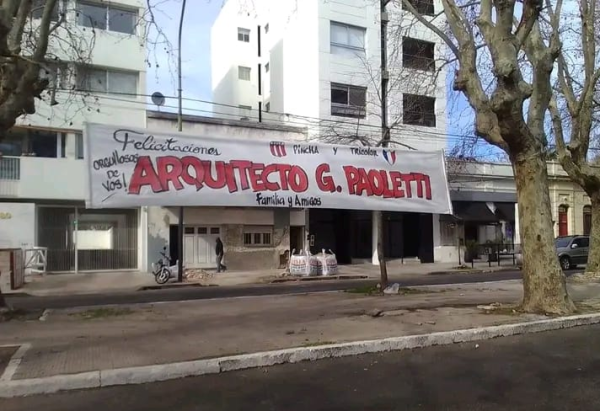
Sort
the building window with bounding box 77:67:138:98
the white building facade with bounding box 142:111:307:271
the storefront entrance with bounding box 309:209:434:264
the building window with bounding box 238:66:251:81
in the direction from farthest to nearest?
1. the building window with bounding box 238:66:251:81
2. the storefront entrance with bounding box 309:209:434:264
3. the white building facade with bounding box 142:111:307:271
4. the building window with bounding box 77:67:138:98

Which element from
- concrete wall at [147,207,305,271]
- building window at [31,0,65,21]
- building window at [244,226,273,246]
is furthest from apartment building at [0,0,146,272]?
building window at [31,0,65,21]

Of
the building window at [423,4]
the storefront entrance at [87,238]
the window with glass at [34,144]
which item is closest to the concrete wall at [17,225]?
the storefront entrance at [87,238]

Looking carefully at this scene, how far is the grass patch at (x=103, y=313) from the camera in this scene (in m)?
11.0

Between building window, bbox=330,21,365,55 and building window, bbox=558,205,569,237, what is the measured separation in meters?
18.4

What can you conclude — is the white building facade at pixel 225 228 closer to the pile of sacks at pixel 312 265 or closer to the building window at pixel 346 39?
the pile of sacks at pixel 312 265

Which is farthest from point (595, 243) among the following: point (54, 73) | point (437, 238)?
point (54, 73)

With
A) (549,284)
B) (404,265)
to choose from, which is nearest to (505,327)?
(549,284)

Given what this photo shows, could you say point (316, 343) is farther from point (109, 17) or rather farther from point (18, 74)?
point (109, 17)

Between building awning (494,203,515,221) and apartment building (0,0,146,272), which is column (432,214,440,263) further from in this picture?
apartment building (0,0,146,272)

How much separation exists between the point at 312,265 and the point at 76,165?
437 inches

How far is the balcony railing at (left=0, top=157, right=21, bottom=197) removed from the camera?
23717 millimetres

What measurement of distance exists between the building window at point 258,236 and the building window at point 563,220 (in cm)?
2190

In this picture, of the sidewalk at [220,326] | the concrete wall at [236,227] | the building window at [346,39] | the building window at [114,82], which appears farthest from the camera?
the building window at [346,39]

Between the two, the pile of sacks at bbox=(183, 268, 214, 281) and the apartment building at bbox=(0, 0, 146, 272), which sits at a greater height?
the apartment building at bbox=(0, 0, 146, 272)
